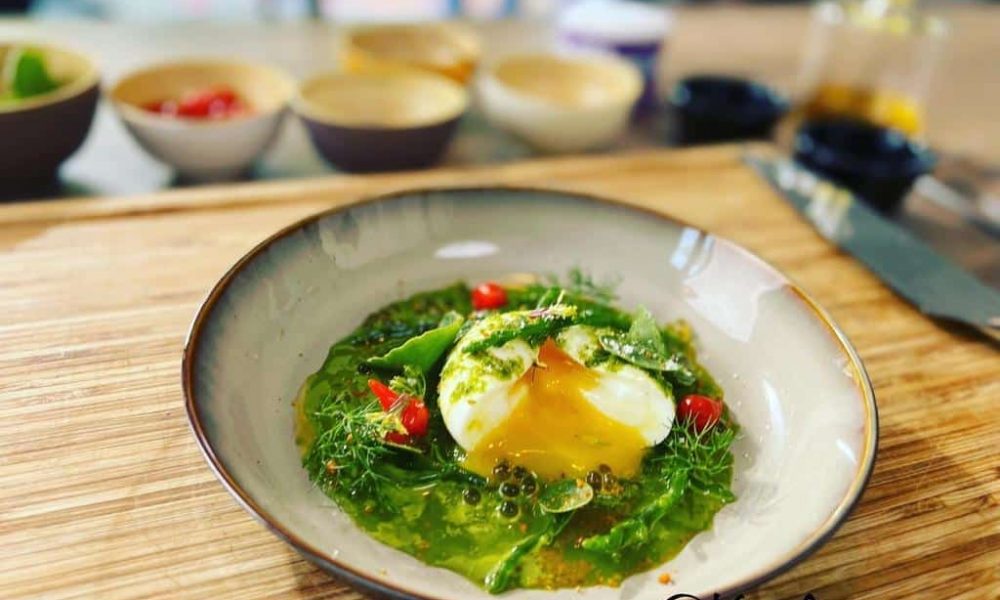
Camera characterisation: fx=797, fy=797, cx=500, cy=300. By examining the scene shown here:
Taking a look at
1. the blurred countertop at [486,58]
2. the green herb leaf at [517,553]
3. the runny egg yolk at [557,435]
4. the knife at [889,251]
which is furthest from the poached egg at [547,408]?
the blurred countertop at [486,58]

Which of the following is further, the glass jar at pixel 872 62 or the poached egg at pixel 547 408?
the glass jar at pixel 872 62

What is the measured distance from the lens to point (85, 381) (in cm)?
147

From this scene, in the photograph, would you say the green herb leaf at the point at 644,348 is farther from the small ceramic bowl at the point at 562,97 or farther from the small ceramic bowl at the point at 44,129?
the small ceramic bowl at the point at 44,129

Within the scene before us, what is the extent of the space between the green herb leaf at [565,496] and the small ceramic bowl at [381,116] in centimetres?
127

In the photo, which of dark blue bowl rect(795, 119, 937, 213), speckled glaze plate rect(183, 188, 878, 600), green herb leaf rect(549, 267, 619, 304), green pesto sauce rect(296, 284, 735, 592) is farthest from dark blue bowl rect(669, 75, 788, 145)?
green pesto sauce rect(296, 284, 735, 592)

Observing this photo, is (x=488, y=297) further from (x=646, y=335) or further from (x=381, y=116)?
(x=381, y=116)

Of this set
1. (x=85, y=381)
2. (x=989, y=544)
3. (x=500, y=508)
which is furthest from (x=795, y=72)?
(x=85, y=381)

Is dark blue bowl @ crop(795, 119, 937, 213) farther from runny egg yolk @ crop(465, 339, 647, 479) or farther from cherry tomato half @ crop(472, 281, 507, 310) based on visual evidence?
runny egg yolk @ crop(465, 339, 647, 479)

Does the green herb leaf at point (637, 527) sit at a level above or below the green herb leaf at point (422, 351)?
below

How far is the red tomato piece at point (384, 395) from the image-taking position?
141cm

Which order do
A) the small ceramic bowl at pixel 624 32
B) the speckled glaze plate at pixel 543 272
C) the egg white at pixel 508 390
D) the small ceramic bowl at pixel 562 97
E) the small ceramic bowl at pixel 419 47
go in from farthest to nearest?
the small ceramic bowl at pixel 624 32 < the small ceramic bowl at pixel 419 47 < the small ceramic bowl at pixel 562 97 < the egg white at pixel 508 390 < the speckled glaze plate at pixel 543 272

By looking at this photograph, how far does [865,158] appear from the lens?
8.38 ft

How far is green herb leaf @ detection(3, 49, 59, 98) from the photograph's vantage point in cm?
212

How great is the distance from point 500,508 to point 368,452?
9.3 inches
